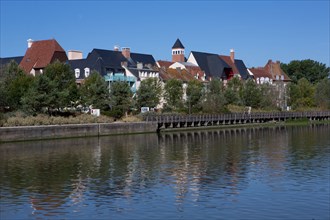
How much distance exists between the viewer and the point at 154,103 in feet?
283

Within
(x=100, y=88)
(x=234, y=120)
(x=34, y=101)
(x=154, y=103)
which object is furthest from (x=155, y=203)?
(x=234, y=120)

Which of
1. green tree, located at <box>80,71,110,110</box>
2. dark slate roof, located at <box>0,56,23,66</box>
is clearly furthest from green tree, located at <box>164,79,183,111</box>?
dark slate roof, located at <box>0,56,23,66</box>

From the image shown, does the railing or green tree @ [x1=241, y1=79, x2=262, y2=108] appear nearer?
the railing

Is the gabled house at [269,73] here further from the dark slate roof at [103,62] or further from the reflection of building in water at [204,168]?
the reflection of building in water at [204,168]

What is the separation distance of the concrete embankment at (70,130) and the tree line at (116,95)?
5661 millimetres

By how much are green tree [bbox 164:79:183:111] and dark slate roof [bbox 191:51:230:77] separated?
28.5 m

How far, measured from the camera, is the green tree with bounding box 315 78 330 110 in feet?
399

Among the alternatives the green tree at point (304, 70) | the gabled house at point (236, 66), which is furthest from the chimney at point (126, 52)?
the green tree at point (304, 70)

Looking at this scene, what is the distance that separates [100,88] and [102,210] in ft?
186

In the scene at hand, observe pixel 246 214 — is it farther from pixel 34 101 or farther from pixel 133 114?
pixel 133 114

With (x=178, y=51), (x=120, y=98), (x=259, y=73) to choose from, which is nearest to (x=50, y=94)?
(x=120, y=98)

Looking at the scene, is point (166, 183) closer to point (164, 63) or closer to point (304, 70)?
point (164, 63)

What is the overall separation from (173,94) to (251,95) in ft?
66.0

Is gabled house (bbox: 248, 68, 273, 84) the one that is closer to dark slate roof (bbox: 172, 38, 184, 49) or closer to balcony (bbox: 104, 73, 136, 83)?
dark slate roof (bbox: 172, 38, 184, 49)
